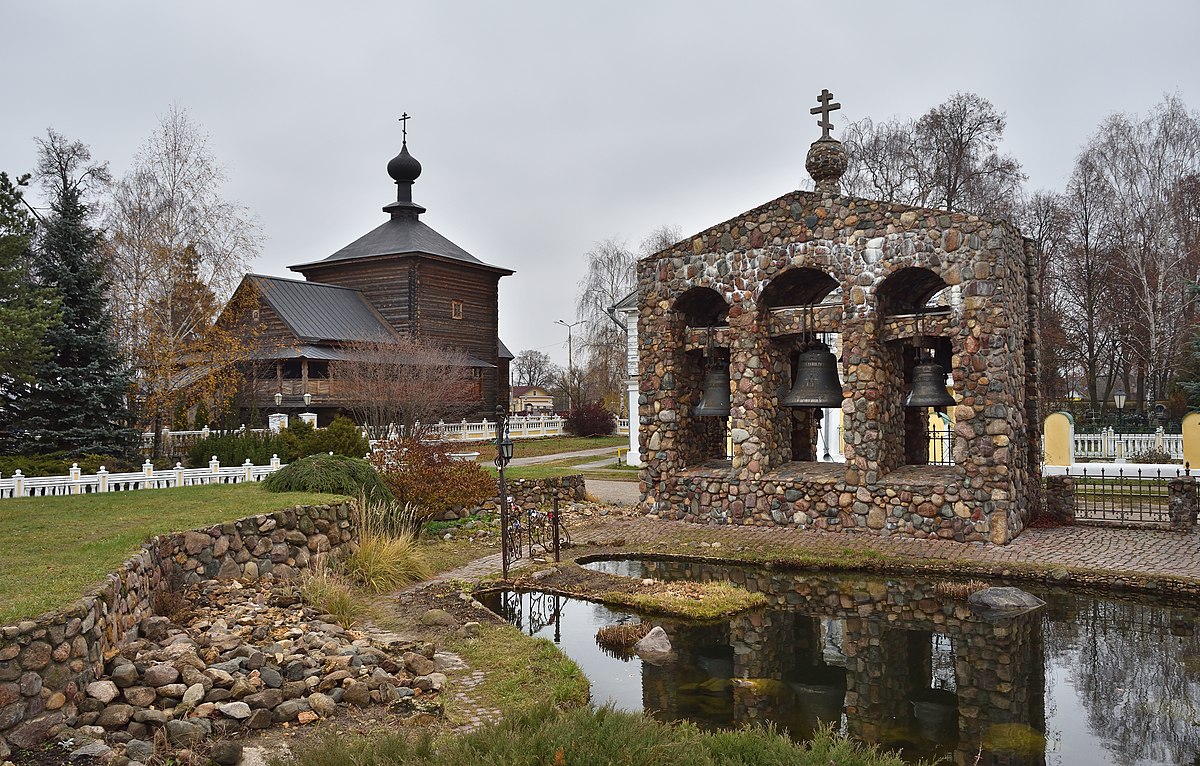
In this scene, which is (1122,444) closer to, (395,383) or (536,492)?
(536,492)

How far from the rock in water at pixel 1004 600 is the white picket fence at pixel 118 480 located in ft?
38.8

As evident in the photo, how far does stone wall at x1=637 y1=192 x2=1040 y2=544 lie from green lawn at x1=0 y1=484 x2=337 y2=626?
263 inches

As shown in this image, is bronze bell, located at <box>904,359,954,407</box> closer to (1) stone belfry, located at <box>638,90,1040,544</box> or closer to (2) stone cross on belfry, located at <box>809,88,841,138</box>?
(1) stone belfry, located at <box>638,90,1040,544</box>

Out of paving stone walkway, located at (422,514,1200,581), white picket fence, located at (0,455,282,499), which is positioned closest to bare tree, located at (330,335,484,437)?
white picket fence, located at (0,455,282,499)

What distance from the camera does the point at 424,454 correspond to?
1474 cm

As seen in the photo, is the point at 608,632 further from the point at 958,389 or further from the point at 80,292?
the point at 80,292

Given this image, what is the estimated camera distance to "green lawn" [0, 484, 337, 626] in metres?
6.34

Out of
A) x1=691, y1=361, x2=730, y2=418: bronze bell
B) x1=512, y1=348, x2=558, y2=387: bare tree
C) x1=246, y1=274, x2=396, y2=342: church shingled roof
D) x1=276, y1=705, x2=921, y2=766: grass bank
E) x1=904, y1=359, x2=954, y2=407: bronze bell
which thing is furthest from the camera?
x1=512, y1=348, x2=558, y2=387: bare tree

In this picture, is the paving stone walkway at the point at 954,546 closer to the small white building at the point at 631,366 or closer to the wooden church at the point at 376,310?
the small white building at the point at 631,366

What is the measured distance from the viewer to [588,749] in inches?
178

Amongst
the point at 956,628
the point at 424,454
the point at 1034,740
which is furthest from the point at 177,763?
the point at 424,454

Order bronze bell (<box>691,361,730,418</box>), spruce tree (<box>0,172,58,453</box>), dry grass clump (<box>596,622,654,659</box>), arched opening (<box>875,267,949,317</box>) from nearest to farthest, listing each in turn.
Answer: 1. dry grass clump (<box>596,622,654,659</box>)
2. spruce tree (<box>0,172,58,453</box>)
3. arched opening (<box>875,267,949,317</box>)
4. bronze bell (<box>691,361,730,418</box>)

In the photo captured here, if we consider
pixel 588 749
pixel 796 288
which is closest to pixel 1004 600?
pixel 588 749

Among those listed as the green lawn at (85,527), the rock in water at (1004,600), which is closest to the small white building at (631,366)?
the green lawn at (85,527)
